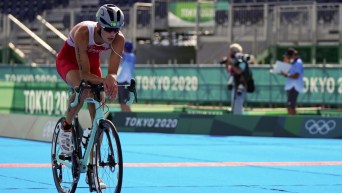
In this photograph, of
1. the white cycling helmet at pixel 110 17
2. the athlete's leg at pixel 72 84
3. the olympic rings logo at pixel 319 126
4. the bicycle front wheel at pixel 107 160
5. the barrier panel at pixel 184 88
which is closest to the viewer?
the bicycle front wheel at pixel 107 160

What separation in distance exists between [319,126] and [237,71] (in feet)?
7.83

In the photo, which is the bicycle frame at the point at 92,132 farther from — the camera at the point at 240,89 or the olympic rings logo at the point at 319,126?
the camera at the point at 240,89

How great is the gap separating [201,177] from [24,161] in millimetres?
2817

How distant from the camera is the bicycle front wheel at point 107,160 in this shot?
701cm

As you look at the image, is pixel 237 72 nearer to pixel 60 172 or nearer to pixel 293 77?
pixel 293 77

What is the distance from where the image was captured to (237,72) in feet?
61.9

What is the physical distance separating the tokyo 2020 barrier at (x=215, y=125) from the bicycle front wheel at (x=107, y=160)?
889 centimetres

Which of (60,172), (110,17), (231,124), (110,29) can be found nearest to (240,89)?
(231,124)

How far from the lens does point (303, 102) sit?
24000mm

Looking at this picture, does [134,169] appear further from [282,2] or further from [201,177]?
[282,2]

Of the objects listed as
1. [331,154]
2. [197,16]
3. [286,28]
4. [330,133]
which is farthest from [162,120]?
[197,16]

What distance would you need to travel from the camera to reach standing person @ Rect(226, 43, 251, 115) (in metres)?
18.6

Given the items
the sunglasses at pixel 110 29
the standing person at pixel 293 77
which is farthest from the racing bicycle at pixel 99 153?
the standing person at pixel 293 77

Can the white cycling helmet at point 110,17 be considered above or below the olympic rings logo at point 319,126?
above
